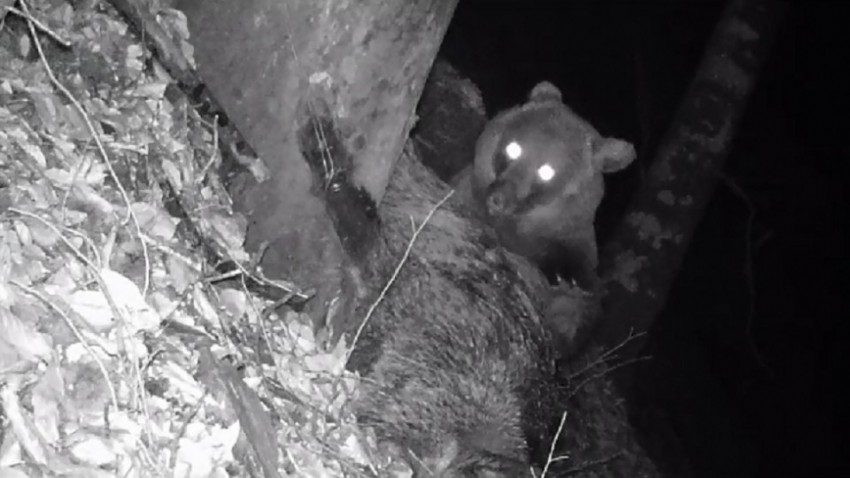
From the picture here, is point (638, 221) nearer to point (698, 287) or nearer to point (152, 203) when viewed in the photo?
point (152, 203)

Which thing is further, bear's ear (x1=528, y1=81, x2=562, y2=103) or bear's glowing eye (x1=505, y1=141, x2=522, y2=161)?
bear's ear (x1=528, y1=81, x2=562, y2=103)

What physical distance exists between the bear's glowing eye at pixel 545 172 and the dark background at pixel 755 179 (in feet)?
13.7

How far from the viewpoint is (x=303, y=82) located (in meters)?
3.80

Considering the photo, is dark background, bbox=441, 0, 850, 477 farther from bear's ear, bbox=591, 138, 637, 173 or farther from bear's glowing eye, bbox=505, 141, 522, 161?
bear's glowing eye, bbox=505, 141, 522, 161

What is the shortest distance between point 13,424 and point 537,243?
5.42m

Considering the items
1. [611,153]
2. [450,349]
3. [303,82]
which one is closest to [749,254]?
[611,153]

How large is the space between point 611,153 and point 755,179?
4991 millimetres

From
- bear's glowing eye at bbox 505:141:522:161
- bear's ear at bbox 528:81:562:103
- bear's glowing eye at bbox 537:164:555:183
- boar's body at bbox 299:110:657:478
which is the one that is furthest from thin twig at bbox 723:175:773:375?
boar's body at bbox 299:110:657:478

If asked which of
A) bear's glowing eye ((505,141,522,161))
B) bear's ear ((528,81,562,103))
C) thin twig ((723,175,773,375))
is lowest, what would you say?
thin twig ((723,175,773,375))

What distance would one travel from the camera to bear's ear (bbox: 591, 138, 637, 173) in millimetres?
7277

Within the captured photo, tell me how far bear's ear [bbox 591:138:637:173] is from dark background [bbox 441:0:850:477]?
382 cm

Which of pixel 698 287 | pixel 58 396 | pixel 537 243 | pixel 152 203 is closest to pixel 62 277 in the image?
pixel 58 396

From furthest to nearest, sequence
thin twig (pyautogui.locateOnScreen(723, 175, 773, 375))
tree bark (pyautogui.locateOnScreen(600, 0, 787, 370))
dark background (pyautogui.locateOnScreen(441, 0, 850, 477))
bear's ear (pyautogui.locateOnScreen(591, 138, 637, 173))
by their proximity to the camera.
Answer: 1. dark background (pyautogui.locateOnScreen(441, 0, 850, 477))
2. thin twig (pyautogui.locateOnScreen(723, 175, 773, 375))
3. bear's ear (pyautogui.locateOnScreen(591, 138, 637, 173))
4. tree bark (pyautogui.locateOnScreen(600, 0, 787, 370))

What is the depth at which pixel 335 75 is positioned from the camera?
3.81 metres
